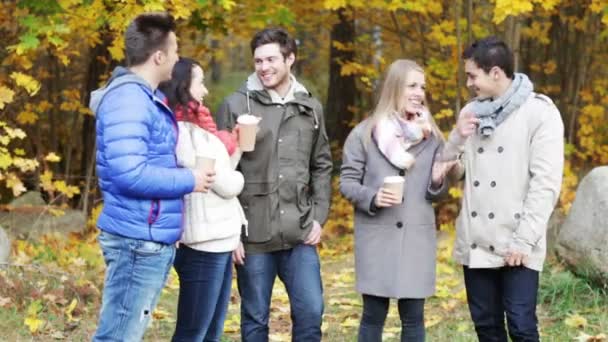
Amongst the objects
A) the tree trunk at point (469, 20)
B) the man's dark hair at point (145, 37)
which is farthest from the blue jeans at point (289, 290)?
the tree trunk at point (469, 20)

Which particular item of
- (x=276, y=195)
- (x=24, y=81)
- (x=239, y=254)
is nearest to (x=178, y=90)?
(x=276, y=195)

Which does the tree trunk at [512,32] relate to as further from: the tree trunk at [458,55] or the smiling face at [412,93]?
the smiling face at [412,93]

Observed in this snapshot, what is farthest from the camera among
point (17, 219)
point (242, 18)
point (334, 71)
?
point (334, 71)

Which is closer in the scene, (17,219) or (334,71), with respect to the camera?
(17,219)

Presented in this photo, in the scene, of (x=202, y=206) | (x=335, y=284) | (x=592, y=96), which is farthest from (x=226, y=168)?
(x=592, y=96)

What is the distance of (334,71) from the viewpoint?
47.3ft

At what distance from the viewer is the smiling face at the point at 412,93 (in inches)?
181

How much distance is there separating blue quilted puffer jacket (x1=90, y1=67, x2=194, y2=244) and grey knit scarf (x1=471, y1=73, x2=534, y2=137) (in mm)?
1503

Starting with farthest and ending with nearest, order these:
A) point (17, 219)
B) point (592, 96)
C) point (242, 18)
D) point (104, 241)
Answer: point (592, 96) < point (242, 18) < point (17, 219) < point (104, 241)

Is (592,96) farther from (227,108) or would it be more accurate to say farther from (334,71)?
(227,108)

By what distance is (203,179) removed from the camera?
3.84 metres

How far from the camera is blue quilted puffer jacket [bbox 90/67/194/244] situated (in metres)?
3.60

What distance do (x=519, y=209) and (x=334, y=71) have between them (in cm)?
1012

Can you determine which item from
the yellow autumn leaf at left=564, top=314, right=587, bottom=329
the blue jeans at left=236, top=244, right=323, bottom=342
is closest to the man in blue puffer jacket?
the blue jeans at left=236, top=244, right=323, bottom=342
